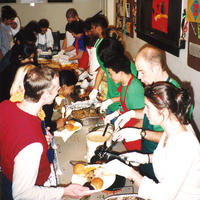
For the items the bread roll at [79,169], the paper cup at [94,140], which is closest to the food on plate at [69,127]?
the paper cup at [94,140]

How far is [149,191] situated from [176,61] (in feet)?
5.76

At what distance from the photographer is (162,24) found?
277cm

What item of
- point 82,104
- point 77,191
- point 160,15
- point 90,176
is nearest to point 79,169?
point 90,176

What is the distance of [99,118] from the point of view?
226 cm

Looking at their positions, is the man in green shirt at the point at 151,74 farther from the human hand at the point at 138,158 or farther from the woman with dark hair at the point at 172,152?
the woman with dark hair at the point at 172,152

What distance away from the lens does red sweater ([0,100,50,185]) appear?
1166 millimetres

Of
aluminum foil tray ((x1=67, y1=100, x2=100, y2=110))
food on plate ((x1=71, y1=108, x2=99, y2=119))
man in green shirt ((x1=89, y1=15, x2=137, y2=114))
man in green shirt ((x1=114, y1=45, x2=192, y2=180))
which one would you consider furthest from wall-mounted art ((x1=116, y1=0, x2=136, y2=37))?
man in green shirt ((x1=114, y1=45, x2=192, y2=180))

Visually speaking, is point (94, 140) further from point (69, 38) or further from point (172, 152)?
point (69, 38)

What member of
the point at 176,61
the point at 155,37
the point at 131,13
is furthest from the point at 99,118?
the point at 131,13

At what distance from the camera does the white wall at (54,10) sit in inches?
274

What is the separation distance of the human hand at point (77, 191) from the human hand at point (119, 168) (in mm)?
161

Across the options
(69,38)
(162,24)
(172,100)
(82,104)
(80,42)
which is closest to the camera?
(172,100)

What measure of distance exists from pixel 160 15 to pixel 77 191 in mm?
2343

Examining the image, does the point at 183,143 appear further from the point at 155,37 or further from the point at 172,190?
the point at 155,37
